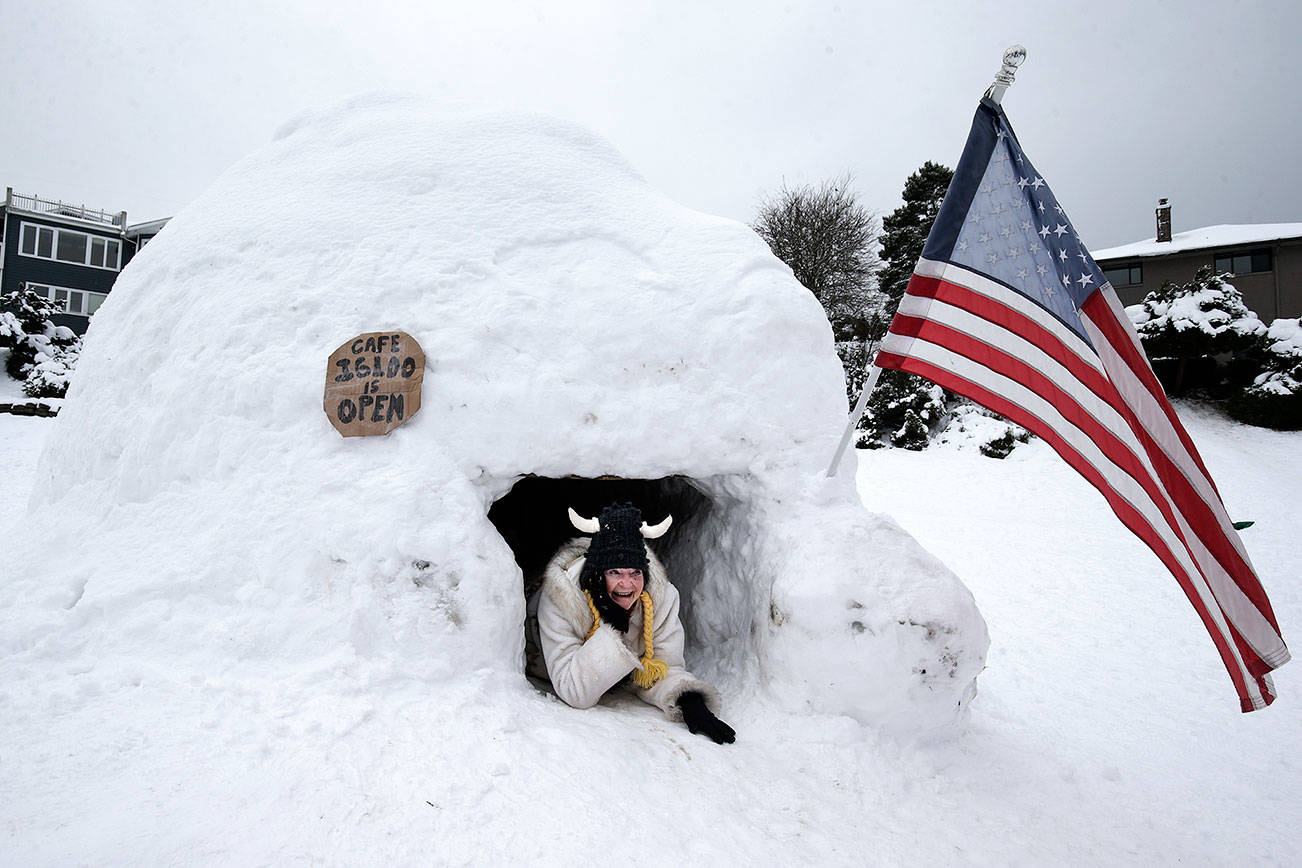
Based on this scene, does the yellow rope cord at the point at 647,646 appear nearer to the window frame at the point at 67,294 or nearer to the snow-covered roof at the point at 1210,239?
the snow-covered roof at the point at 1210,239

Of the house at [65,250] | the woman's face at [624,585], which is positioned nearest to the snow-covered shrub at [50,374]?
the house at [65,250]

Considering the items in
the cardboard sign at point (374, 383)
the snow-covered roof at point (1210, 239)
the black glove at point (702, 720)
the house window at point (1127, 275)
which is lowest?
the black glove at point (702, 720)

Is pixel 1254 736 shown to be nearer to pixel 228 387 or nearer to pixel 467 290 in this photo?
pixel 467 290

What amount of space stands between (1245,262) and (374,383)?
24.2m

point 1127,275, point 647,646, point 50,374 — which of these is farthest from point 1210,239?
point 50,374

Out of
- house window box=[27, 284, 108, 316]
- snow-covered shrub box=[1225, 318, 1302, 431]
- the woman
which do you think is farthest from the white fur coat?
house window box=[27, 284, 108, 316]

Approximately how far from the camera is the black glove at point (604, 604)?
2.91m

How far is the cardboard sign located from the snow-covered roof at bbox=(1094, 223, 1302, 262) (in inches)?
880

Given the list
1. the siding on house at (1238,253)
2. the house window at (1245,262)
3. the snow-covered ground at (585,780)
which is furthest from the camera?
the house window at (1245,262)

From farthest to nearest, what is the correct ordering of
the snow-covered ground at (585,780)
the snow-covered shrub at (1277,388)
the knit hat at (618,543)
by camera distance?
the snow-covered shrub at (1277,388) → the knit hat at (618,543) → the snow-covered ground at (585,780)

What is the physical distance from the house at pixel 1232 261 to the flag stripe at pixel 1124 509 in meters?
18.3

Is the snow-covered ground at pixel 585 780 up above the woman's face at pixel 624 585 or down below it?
below

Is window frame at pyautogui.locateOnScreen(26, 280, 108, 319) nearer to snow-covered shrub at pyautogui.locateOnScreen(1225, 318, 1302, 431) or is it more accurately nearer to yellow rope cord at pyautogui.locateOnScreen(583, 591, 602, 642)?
yellow rope cord at pyautogui.locateOnScreen(583, 591, 602, 642)

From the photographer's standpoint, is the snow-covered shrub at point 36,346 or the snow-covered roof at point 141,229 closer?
the snow-covered shrub at point 36,346
